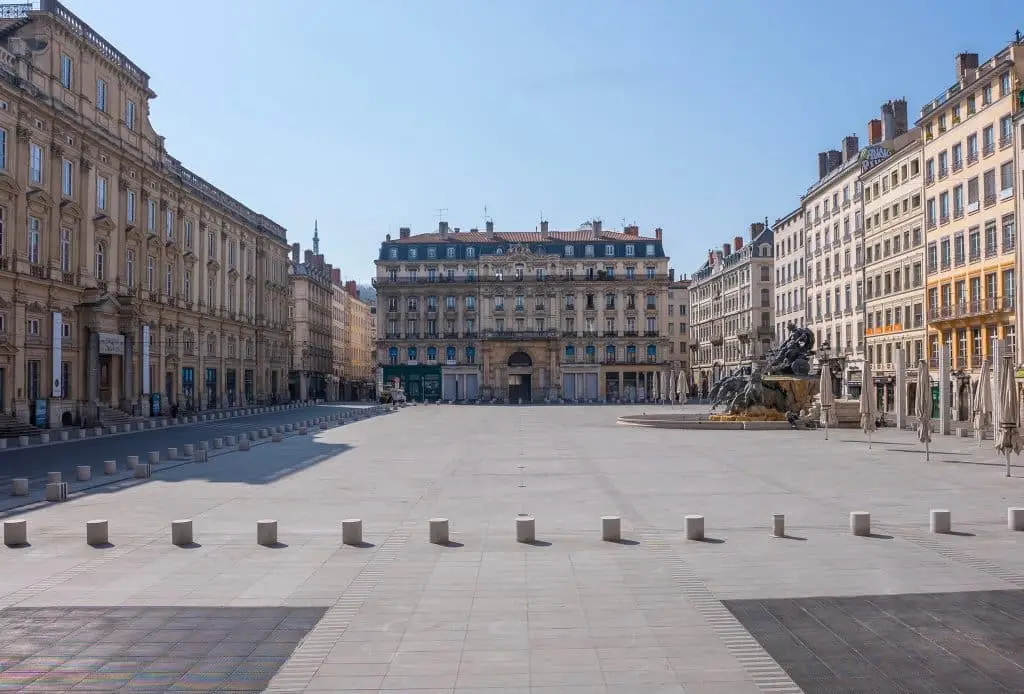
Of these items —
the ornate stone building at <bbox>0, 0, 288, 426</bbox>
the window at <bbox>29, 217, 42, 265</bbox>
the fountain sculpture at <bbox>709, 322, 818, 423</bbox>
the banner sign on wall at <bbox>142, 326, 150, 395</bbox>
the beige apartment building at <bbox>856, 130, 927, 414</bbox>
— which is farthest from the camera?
the beige apartment building at <bbox>856, 130, 927, 414</bbox>

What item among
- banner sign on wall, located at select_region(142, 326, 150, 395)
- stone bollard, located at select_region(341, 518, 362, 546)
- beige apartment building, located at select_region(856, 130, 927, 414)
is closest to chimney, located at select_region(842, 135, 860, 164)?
beige apartment building, located at select_region(856, 130, 927, 414)

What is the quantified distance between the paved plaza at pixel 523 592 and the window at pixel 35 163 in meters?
30.2

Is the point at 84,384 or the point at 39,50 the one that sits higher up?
the point at 39,50

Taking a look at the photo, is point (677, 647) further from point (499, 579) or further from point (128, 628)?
point (128, 628)

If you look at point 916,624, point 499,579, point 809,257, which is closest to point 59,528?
point 499,579

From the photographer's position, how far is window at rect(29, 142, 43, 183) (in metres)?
48.3

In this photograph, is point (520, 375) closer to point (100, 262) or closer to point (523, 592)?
point (100, 262)

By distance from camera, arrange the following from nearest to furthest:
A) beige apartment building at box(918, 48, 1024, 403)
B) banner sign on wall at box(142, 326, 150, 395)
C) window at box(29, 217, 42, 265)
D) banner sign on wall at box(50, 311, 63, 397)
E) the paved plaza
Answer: the paved plaza
window at box(29, 217, 42, 265)
banner sign on wall at box(50, 311, 63, 397)
beige apartment building at box(918, 48, 1024, 403)
banner sign on wall at box(142, 326, 150, 395)

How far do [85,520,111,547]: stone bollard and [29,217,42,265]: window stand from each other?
121 ft

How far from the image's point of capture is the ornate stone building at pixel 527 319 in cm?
12119

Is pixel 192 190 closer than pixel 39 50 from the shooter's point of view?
No

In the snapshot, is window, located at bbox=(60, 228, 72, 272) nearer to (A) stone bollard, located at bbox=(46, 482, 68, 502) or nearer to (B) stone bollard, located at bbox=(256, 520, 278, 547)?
(A) stone bollard, located at bbox=(46, 482, 68, 502)

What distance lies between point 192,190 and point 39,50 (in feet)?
74.3

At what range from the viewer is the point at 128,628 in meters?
11.0
